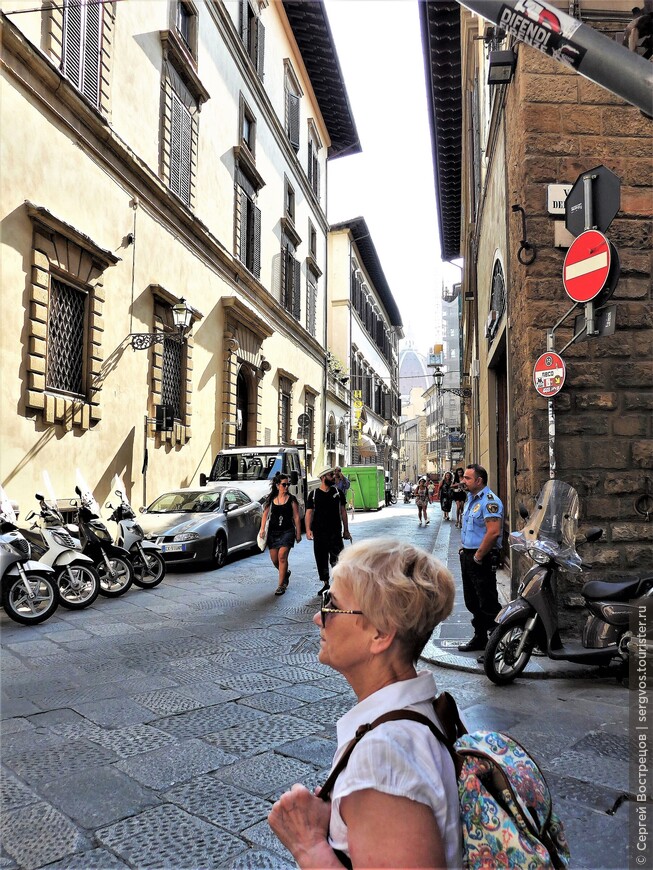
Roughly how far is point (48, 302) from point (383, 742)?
10.6 m

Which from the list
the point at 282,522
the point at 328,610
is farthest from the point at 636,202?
the point at 328,610

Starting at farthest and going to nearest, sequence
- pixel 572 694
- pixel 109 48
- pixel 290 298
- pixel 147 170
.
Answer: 1. pixel 290 298
2. pixel 147 170
3. pixel 109 48
4. pixel 572 694

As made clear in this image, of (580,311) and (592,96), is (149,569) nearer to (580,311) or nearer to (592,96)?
(580,311)

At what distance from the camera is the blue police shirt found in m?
5.57

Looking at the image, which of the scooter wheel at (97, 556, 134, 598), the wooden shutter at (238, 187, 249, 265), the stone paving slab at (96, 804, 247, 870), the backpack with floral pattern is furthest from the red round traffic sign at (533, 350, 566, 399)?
the wooden shutter at (238, 187, 249, 265)

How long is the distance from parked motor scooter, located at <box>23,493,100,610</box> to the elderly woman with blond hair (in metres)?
6.76

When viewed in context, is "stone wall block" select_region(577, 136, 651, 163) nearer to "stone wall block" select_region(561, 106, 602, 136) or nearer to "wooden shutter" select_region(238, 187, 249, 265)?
"stone wall block" select_region(561, 106, 602, 136)

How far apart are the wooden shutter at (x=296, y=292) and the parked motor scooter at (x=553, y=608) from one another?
2178 cm

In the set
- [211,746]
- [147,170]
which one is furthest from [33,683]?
[147,170]

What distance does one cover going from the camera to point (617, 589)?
4.57m

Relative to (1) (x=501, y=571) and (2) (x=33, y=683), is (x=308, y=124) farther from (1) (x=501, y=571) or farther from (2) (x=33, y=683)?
(2) (x=33, y=683)

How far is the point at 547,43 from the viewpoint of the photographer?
3.30m

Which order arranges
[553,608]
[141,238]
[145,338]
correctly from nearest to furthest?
A: [553,608], [145,338], [141,238]

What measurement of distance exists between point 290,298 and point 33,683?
71.8 ft
